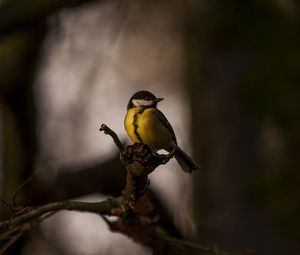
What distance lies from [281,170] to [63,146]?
2706 millimetres

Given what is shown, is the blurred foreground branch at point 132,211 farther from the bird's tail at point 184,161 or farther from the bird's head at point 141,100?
the bird's head at point 141,100

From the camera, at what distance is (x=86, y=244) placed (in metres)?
7.14

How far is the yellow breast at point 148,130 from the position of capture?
3.33 meters

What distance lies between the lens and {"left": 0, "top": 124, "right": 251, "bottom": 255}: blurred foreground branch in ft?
8.71

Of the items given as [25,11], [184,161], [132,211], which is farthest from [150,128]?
[25,11]

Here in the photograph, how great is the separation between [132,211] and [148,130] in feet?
1.27

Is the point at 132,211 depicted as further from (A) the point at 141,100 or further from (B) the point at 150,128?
(A) the point at 141,100

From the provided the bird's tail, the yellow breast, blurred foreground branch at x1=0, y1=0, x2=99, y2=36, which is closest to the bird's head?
the yellow breast

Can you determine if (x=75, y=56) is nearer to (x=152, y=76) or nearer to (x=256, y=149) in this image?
(x=256, y=149)

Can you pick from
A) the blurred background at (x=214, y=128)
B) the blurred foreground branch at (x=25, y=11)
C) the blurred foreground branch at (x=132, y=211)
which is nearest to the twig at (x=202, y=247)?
the blurred foreground branch at (x=132, y=211)

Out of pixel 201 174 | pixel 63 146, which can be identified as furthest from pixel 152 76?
pixel 201 174

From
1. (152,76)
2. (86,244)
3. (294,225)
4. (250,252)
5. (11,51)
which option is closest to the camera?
(250,252)

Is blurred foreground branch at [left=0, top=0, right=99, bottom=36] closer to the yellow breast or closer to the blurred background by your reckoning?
the blurred background

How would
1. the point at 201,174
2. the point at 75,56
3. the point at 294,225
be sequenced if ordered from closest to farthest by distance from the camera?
1. the point at 294,225
2. the point at 201,174
3. the point at 75,56
